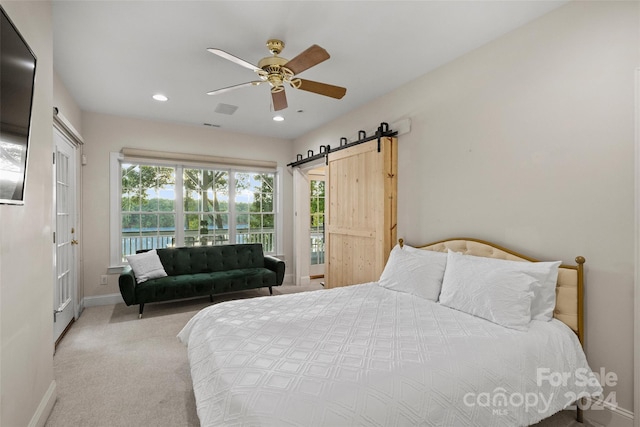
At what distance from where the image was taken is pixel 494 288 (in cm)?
211

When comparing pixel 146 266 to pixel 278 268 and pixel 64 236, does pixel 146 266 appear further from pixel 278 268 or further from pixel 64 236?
pixel 278 268

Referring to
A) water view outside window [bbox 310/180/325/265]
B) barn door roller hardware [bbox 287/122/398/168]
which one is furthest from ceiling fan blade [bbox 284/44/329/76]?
water view outside window [bbox 310/180/325/265]

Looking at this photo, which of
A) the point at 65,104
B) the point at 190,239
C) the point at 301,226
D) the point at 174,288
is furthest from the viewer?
the point at 301,226

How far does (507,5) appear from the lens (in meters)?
2.16

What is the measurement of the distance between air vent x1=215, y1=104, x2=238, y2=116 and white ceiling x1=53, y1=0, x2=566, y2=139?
345mm

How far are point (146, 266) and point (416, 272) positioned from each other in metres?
3.52

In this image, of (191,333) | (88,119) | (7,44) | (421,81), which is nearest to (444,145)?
(421,81)

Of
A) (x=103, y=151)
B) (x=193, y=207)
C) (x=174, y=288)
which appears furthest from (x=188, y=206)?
(x=174, y=288)

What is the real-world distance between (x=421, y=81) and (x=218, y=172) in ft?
11.9

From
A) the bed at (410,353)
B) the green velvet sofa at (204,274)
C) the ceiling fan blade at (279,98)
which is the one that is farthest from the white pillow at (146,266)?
the ceiling fan blade at (279,98)

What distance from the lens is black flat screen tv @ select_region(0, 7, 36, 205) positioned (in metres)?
1.29

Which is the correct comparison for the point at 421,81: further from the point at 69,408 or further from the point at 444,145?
the point at 69,408

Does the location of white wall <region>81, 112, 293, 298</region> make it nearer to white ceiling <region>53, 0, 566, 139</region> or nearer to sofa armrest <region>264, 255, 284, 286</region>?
white ceiling <region>53, 0, 566, 139</region>

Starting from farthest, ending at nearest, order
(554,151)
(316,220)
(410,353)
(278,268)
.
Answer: (316,220), (278,268), (554,151), (410,353)
